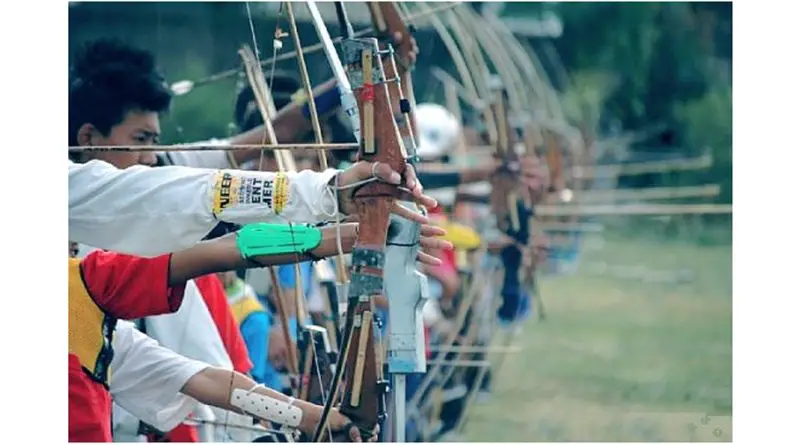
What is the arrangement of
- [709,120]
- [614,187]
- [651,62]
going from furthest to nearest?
[651,62] → [709,120] → [614,187]

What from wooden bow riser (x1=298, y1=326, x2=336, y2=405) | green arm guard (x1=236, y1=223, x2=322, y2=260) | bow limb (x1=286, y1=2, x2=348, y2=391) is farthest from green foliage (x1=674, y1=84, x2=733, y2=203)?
green arm guard (x1=236, y1=223, x2=322, y2=260)

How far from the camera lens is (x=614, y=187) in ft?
43.6

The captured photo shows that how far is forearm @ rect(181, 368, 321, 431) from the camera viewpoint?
10.8ft

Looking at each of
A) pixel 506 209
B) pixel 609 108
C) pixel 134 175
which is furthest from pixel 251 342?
pixel 609 108

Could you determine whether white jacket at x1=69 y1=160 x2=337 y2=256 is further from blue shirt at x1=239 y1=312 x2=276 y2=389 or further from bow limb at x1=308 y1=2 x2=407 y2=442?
blue shirt at x1=239 y1=312 x2=276 y2=389

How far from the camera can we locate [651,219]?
15352 mm

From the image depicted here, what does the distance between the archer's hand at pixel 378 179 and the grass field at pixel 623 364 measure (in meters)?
2.24

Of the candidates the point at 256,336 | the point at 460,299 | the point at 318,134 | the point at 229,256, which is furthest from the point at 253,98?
the point at 460,299

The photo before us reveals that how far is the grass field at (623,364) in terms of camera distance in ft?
21.7

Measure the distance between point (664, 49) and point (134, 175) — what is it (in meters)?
13.9

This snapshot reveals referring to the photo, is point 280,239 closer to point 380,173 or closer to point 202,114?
point 380,173

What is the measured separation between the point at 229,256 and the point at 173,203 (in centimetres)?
18

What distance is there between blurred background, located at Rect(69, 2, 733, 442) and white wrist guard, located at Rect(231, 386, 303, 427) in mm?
749
